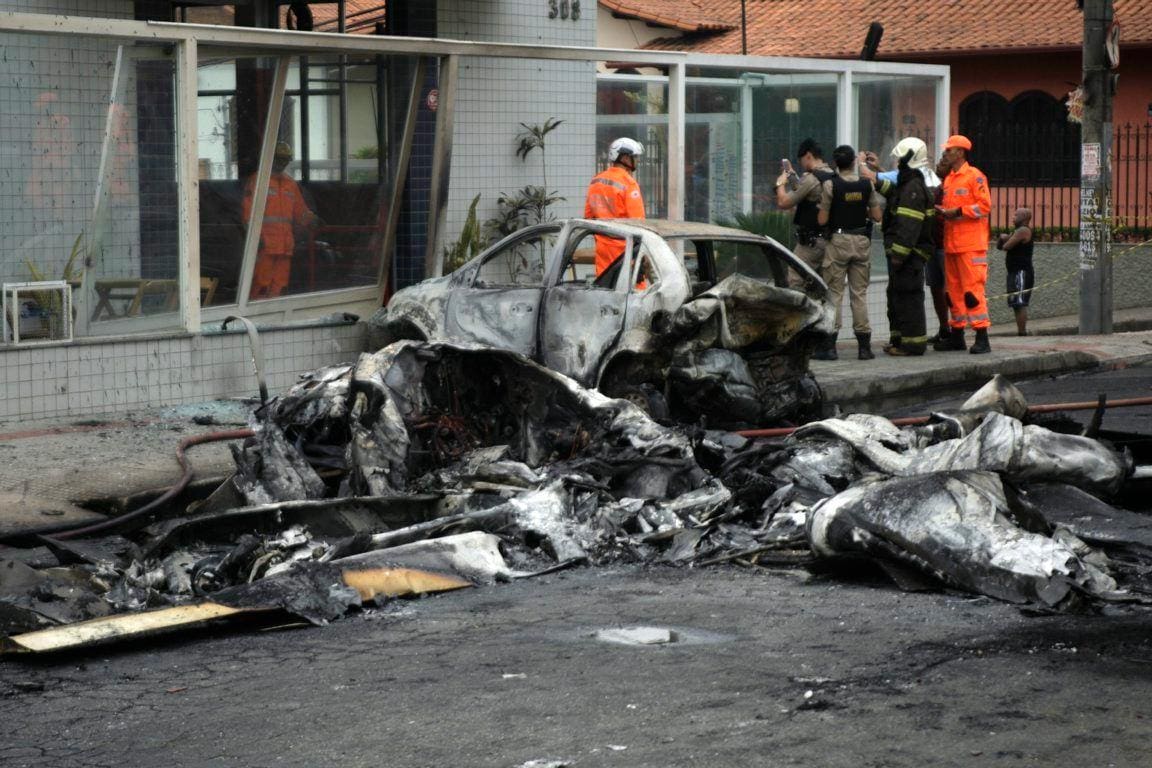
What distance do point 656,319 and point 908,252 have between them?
5112mm

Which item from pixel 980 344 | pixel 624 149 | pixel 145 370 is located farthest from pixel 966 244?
pixel 145 370

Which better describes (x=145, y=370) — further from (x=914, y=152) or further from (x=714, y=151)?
(x=914, y=152)

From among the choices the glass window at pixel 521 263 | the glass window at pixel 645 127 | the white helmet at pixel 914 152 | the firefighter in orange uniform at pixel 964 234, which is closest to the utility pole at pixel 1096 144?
the firefighter in orange uniform at pixel 964 234

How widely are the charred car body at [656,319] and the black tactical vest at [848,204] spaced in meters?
2.88

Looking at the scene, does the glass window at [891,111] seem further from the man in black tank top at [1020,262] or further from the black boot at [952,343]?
A: the black boot at [952,343]

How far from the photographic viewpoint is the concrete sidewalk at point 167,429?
29.9ft

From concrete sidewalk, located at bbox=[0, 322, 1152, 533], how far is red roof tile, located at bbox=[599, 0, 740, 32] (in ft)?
58.4

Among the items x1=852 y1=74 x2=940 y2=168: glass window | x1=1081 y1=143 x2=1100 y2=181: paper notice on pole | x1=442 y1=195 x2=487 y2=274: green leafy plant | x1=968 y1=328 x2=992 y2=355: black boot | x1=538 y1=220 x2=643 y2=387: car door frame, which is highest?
x1=852 y1=74 x2=940 y2=168: glass window

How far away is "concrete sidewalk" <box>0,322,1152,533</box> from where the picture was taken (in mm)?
9102

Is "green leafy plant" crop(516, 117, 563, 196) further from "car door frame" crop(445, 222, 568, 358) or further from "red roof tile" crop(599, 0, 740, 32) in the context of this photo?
"red roof tile" crop(599, 0, 740, 32)

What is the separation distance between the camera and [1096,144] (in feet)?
57.3

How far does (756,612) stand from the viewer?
6703mm

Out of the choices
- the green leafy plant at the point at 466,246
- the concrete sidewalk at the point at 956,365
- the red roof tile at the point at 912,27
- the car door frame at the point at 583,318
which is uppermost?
the red roof tile at the point at 912,27

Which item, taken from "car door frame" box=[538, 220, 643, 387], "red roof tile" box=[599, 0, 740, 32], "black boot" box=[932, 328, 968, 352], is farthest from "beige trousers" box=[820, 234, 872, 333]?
"red roof tile" box=[599, 0, 740, 32]
